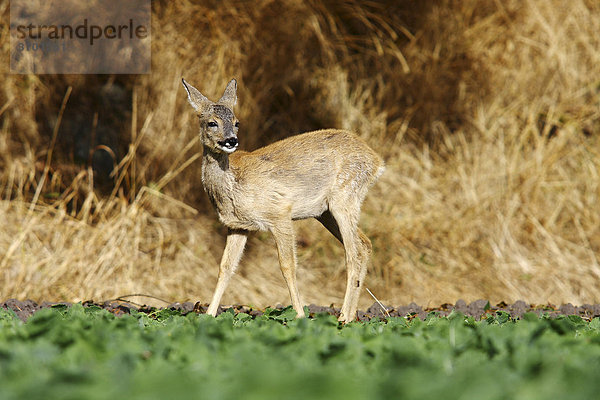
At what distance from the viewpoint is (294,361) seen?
3.48 metres

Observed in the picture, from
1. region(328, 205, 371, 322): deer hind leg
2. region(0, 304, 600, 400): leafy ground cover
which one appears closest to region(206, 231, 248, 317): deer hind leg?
region(328, 205, 371, 322): deer hind leg

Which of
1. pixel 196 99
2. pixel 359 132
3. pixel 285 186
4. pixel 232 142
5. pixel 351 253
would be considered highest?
pixel 196 99

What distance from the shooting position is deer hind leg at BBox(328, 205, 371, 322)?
23.0ft

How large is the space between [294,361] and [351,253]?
368 cm

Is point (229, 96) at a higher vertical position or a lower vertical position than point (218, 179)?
higher

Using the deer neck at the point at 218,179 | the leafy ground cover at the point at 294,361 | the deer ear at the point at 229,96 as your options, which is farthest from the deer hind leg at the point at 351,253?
the leafy ground cover at the point at 294,361

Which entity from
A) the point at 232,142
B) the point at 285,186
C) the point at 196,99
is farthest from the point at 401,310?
the point at 196,99

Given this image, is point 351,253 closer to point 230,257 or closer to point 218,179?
point 230,257

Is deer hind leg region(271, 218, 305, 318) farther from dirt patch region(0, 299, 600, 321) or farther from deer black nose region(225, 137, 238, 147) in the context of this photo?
deer black nose region(225, 137, 238, 147)

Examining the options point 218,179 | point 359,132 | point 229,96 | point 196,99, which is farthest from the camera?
point 359,132

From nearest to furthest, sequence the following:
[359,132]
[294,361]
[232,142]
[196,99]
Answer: [294,361] < [232,142] < [196,99] < [359,132]

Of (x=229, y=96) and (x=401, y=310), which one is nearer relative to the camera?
(x=229, y=96)

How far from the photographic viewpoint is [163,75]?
33.8 feet

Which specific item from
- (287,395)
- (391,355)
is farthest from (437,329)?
(287,395)
